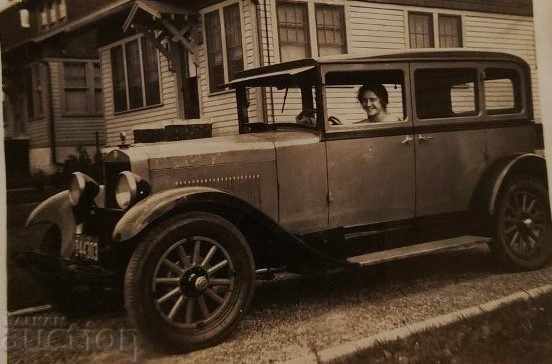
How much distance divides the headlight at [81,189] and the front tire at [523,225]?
2.42 meters

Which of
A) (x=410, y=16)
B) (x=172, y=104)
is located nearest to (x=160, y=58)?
(x=172, y=104)

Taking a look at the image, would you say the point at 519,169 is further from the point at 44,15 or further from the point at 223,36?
the point at 44,15

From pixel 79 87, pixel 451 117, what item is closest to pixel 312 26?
pixel 451 117

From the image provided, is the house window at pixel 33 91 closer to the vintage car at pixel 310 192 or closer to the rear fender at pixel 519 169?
the vintage car at pixel 310 192

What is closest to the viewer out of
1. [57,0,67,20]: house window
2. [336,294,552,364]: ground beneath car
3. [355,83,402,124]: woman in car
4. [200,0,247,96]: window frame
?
[336,294,552,364]: ground beneath car

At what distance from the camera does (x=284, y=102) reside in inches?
119

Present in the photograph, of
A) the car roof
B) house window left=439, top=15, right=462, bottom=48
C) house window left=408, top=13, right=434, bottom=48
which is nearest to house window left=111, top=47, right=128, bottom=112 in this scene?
house window left=408, top=13, right=434, bottom=48

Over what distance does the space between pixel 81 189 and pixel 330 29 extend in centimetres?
256

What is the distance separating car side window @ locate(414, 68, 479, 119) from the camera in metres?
2.96

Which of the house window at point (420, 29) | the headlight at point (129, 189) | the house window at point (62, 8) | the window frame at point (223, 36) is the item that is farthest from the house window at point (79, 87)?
the house window at point (62, 8)

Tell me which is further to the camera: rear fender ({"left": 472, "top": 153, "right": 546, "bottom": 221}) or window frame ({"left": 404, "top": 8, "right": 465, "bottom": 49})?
window frame ({"left": 404, "top": 8, "right": 465, "bottom": 49})

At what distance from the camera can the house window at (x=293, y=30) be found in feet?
11.8

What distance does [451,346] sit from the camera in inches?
80.4

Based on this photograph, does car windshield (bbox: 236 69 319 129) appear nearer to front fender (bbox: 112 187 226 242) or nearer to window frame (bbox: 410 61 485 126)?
A: window frame (bbox: 410 61 485 126)
